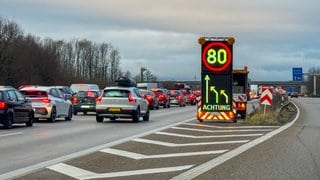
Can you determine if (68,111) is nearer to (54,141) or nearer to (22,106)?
(22,106)

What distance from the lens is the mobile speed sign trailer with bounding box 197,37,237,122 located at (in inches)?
1030

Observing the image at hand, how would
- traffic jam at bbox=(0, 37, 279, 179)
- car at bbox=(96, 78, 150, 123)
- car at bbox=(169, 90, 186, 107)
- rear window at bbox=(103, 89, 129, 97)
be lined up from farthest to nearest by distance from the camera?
1. car at bbox=(169, 90, 186, 107)
2. rear window at bbox=(103, 89, 129, 97)
3. car at bbox=(96, 78, 150, 123)
4. traffic jam at bbox=(0, 37, 279, 179)

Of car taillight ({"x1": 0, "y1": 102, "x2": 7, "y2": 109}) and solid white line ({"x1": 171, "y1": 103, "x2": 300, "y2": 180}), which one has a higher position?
car taillight ({"x1": 0, "y1": 102, "x2": 7, "y2": 109})

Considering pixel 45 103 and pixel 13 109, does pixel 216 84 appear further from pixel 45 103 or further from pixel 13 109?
pixel 13 109

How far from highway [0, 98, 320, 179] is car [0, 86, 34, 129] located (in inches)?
50.8

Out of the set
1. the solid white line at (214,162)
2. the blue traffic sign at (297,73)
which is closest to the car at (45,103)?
the solid white line at (214,162)

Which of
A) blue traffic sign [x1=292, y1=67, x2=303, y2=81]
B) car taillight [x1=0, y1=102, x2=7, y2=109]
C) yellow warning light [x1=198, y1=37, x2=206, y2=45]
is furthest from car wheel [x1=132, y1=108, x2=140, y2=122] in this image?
blue traffic sign [x1=292, y1=67, x2=303, y2=81]

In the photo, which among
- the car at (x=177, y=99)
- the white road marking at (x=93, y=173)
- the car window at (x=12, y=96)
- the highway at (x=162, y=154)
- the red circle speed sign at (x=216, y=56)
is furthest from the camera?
the car at (x=177, y=99)

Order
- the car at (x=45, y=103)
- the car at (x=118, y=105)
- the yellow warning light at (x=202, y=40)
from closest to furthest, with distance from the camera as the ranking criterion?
the yellow warning light at (x=202, y=40), the car at (x=118, y=105), the car at (x=45, y=103)

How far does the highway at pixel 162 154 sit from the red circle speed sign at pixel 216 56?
5186 millimetres

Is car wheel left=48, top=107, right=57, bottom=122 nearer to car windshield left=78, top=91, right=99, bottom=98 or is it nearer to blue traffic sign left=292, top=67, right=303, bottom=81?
car windshield left=78, top=91, right=99, bottom=98

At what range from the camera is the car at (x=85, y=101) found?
3659 centimetres

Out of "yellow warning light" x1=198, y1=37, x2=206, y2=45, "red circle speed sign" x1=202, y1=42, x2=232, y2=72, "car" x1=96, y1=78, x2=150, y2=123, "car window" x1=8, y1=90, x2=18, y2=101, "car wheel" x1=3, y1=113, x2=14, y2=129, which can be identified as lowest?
"car wheel" x1=3, y1=113, x2=14, y2=129

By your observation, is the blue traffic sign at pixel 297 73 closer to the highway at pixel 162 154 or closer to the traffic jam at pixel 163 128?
the traffic jam at pixel 163 128
